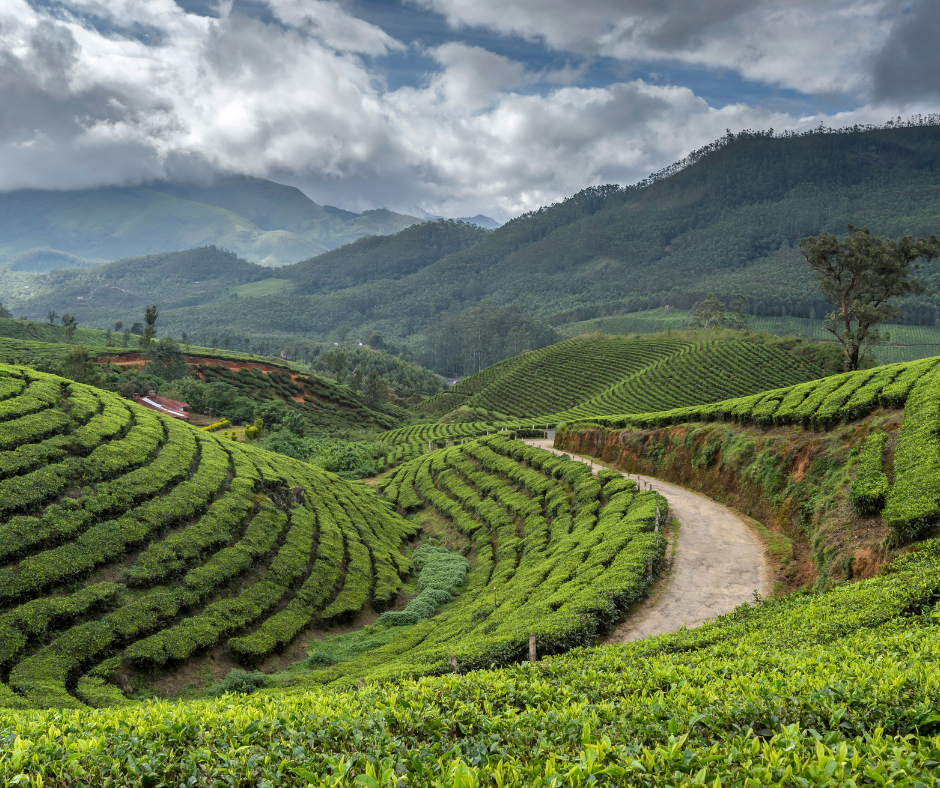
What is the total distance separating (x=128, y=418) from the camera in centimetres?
2781

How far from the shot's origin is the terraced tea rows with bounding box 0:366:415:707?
16.3 meters

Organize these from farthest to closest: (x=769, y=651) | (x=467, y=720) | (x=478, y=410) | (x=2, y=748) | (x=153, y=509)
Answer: (x=478, y=410)
(x=153, y=509)
(x=769, y=651)
(x=467, y=720)
(x=2, y=748)

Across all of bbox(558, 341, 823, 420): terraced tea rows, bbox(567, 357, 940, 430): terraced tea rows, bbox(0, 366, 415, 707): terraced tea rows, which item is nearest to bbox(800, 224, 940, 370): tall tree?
bbox(567, 357, 940, 430): terraced tea rows

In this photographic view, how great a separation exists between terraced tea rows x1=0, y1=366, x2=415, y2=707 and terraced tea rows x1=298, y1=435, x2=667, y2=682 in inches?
190

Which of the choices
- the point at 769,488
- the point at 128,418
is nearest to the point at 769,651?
the point at 769,488

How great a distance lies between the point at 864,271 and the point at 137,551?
58321 mm

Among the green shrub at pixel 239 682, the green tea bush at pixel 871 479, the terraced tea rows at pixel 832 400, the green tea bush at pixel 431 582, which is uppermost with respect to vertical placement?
the terraced tea rows at pixel 832 400

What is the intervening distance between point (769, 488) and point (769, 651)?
1674cm

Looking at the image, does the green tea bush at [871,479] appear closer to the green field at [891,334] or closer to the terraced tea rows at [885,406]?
the terraced tea rows at [885,406]

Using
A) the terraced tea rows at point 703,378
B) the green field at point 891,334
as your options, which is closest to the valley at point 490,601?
the terraced tea rows at point 703,378

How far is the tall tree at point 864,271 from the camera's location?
46906 millimetres

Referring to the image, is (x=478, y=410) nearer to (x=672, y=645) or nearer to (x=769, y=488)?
(x=769, y=488)

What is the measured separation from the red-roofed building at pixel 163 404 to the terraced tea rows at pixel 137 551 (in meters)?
39.3

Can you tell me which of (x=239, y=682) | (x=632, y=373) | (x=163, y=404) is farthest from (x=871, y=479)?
(x=632, y=373)
